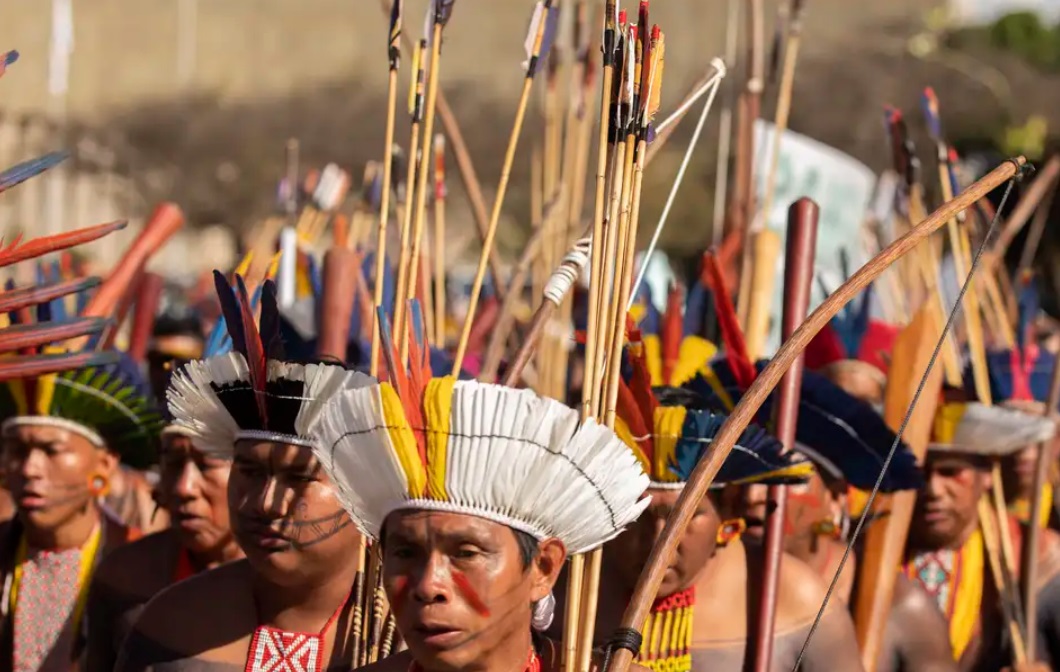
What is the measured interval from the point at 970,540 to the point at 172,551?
237cm

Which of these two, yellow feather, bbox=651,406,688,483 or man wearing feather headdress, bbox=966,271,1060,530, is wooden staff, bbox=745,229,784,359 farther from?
yellow feather, bbox=651,406,688,483

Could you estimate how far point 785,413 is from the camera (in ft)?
12.6

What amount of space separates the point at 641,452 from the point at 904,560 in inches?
79.2

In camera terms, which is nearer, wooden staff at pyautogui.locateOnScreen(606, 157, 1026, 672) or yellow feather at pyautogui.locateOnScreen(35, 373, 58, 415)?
wooden staff at pyautogui.locateOnScreen(606, 157, 1026, 672)

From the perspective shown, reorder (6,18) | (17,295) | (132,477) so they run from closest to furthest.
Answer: (17,295), (132,477), (6,18)

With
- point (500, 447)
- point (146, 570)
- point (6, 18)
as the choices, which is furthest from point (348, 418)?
point (6, 18)

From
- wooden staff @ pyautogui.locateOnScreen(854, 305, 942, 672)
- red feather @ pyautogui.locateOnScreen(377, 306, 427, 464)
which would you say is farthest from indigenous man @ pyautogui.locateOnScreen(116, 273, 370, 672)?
wooden staff @ pyautogui.locateOnScreen(854, 305, 942, 672)

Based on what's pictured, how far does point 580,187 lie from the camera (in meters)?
5.57

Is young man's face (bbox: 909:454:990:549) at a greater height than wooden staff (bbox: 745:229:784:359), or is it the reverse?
wooden staff (bbox: 745:229:784:359)

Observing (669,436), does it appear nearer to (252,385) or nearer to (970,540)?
(252,385)

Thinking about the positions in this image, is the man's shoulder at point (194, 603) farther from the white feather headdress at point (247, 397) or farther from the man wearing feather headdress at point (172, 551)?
the man wearing feather headdress at point (172, 551)

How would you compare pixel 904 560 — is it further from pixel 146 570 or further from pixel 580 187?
pixel 146 570

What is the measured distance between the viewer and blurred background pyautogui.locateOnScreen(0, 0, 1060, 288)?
63.1ft

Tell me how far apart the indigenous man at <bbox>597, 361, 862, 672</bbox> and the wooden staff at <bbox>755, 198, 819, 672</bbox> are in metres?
0.08
